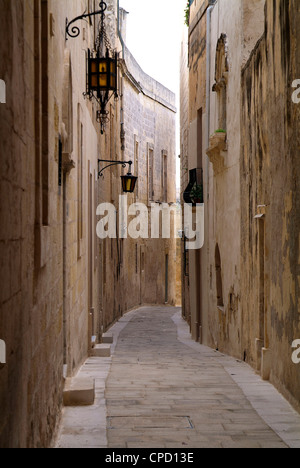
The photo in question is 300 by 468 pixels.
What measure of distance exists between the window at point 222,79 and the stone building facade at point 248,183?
0.07 ft

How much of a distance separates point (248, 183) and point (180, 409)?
14.5ft

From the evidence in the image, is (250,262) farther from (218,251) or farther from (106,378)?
(218,251)

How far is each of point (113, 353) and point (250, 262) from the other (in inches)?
130

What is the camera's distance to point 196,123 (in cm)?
1689

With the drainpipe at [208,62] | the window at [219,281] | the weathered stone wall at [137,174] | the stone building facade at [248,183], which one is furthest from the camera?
the weathered stone wall at [137,174]

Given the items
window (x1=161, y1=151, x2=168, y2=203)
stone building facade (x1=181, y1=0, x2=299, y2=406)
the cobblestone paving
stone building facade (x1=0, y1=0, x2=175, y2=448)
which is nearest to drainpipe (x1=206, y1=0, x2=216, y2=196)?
stone building facade (x1=181, y1=0, x2=299, y2=406)

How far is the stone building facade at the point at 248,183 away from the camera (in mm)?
6859

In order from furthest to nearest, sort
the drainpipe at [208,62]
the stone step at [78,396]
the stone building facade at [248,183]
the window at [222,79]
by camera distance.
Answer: the drainpipe at [208,62] < the window at [222,79] < the stone building facade at [248,183] < the stone step at [78,396]

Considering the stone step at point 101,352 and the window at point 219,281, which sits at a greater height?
the window at point 219,281

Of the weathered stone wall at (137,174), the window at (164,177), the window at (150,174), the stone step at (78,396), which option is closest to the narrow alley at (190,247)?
the stone step at (78,396)

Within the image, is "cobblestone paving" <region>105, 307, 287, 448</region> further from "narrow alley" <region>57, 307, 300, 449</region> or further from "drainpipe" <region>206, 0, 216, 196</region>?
"drainpipe" <region>206, 0, 216, 196</region>

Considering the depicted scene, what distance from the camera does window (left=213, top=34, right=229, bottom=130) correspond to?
40.1 feet

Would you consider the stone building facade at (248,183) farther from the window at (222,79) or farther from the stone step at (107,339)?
the stone step at (107,339)
